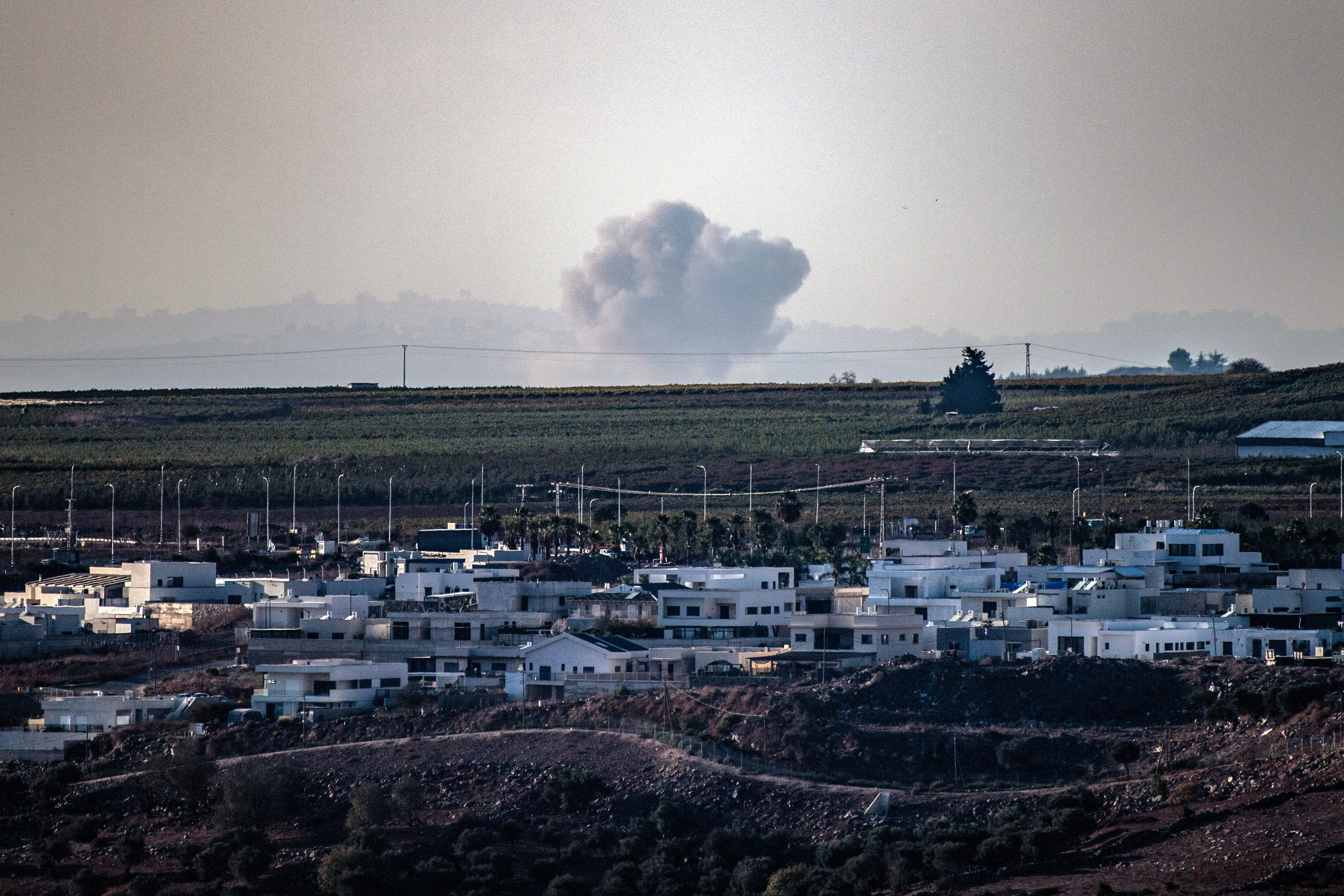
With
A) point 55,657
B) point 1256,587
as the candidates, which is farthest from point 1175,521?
point 55,657

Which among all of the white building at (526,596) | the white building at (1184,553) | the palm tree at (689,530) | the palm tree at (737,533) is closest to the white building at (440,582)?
the white building at (526,596)

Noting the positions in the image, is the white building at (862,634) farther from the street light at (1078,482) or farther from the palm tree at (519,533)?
the street light at (1078,482)

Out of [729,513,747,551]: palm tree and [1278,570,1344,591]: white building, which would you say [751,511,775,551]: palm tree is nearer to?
[729,513,747,551]: palm tree

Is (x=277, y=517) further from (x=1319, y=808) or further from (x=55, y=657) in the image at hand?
(x=1319, y=808)

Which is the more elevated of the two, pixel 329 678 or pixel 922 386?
pixel 922 386

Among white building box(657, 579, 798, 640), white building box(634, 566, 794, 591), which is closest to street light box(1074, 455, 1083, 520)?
white building box(634, 566, 794, 591)
